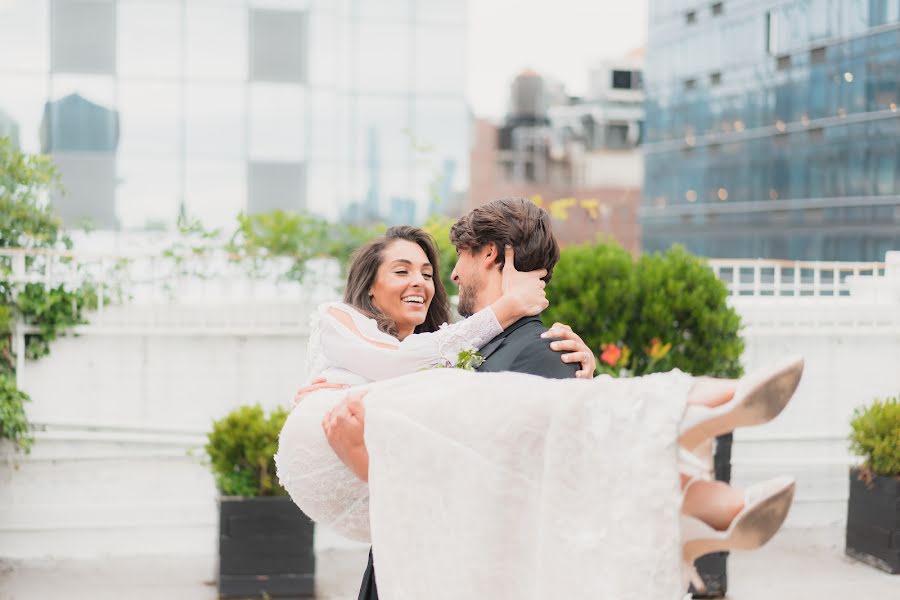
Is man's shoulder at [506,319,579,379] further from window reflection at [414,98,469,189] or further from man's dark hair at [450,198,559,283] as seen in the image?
window reflection at [414,98,469,189]

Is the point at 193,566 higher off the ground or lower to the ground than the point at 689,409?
lower

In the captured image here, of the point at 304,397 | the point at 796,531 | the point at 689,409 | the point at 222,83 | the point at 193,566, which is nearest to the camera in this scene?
the point at 689,409

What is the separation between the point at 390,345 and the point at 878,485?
15.5ft

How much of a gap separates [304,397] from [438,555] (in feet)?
2.21

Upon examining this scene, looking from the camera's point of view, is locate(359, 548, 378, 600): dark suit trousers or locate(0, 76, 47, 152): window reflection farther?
locate(0, 76, 47, 152): window reflection

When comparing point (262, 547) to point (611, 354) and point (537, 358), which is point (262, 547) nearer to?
point (611, 354)

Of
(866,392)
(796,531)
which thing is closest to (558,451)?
(796,531)

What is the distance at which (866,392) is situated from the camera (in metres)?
8.28

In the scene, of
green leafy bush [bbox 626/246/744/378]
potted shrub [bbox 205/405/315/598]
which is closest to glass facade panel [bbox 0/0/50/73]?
potted shrub [bbox 205/405/315/598]

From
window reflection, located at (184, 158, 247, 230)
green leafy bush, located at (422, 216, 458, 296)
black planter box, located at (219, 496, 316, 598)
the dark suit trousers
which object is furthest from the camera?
window reflection, located at (184, 158, 247, 230)

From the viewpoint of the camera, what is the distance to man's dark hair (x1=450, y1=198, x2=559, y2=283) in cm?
268

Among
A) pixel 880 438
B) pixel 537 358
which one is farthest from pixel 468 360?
pixel 880 438

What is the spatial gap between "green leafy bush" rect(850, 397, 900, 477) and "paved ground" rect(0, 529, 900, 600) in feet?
2.15

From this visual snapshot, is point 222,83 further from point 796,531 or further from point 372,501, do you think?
point 372,501
